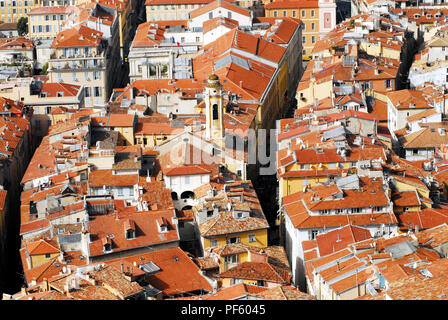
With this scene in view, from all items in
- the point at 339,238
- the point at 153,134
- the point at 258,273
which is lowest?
the point at 258,273

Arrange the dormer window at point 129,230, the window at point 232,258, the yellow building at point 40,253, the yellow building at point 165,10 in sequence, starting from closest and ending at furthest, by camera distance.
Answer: the window at point 232,258 → the dormer window at point 129,230 → the yellow building at point 40,253 → the yellow building at point 165,10

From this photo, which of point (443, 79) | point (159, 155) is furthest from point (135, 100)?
point (443, 79)

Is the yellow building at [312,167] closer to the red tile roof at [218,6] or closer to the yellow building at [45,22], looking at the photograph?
the red tile roof at [218,6]

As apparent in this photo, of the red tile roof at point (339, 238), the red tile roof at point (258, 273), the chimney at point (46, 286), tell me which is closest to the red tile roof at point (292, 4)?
the red tile roof at point (339, 238)

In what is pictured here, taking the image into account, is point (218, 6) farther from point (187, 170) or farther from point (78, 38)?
point (187, 170)

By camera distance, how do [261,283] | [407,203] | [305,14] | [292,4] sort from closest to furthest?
[261,283] → [407,203] → [305,14] → [292,4]

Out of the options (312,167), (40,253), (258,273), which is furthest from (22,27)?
(258,273)

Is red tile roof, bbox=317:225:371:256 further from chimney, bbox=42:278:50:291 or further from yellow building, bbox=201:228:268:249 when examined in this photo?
chimney, bbox=42:278:50:291
